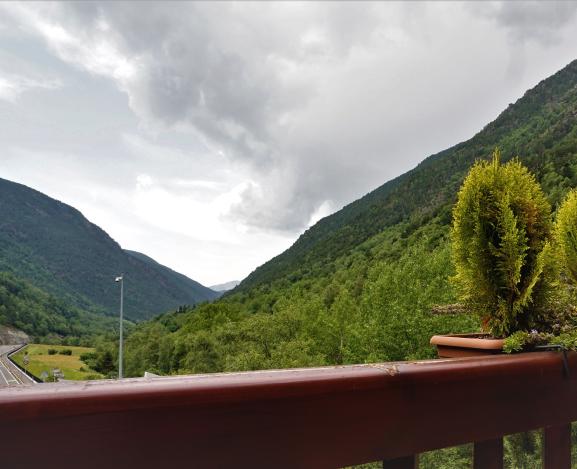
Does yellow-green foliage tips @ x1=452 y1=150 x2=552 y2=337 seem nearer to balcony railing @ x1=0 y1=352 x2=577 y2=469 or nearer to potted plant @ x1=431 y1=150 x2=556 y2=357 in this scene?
potted plant @ x1=431 y1=150 x2=556 y2=357

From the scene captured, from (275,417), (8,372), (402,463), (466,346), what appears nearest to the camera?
(275,417)

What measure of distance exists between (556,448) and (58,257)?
18234 cm

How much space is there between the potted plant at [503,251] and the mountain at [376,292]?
15 cm

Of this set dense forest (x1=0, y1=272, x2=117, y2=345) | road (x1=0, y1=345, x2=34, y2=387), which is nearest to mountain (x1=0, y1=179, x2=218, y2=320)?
dense forest (x1=0, y1=272, x2=117, y2=345)

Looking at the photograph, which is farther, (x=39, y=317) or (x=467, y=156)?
(x=39, y=317)

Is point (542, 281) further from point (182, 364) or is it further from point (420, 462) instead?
point (182, 364)

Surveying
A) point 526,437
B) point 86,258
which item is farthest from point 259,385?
point 86,258

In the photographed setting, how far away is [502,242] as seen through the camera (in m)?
1.71

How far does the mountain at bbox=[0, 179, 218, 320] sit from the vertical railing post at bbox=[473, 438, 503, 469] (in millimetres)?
148940

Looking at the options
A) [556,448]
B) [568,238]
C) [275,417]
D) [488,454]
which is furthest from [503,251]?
[275,417]

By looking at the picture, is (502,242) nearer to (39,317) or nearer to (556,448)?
(556,448)

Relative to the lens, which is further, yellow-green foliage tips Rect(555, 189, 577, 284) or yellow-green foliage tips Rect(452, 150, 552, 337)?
yellow-green foliage tips Rect(555, 189, 577, 284)

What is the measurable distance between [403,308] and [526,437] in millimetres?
19574

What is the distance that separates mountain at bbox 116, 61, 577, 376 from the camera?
2081 centimetres
